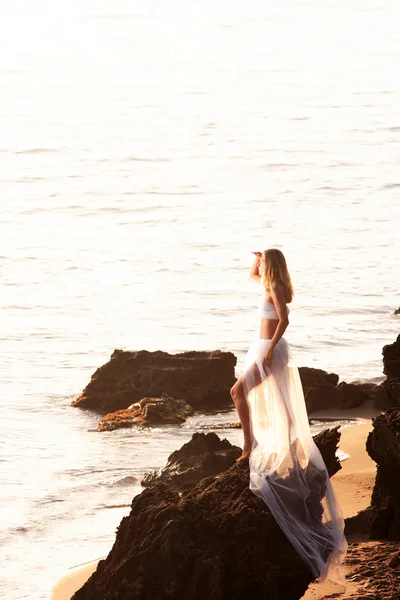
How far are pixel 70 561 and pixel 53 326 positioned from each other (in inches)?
651

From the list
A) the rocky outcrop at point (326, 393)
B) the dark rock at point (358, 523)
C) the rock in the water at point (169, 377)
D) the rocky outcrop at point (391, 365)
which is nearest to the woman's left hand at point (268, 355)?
the dark rock at point (358, 523)

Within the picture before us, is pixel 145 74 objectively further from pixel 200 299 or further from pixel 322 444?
pixel 322 444

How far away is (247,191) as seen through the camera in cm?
4947

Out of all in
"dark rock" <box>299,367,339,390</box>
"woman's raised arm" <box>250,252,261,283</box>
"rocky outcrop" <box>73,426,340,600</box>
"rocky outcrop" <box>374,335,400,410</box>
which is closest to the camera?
"rocky outcrop" <box>73,426,340,600</box>

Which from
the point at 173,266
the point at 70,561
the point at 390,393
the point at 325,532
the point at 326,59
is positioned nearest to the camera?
the point at 325,532

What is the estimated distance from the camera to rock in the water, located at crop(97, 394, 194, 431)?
20.0 metres

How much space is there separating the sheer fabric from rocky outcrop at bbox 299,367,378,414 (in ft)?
29.5

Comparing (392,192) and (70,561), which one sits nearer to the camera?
(70,561)

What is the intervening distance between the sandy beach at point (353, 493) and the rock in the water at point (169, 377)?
6.51 ft

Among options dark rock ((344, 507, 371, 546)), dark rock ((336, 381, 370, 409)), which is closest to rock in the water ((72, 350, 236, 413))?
dark rock ((336, 381, 370, 409))

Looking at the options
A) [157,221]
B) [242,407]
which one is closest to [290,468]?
[242,407]

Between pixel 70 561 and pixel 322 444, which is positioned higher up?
pixel 322 444

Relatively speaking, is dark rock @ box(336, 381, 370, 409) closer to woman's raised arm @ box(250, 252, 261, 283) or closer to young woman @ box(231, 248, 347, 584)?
woman's raised arm @ box(250, 252, 261, 283)

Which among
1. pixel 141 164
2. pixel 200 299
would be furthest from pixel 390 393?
pixel 141 164
